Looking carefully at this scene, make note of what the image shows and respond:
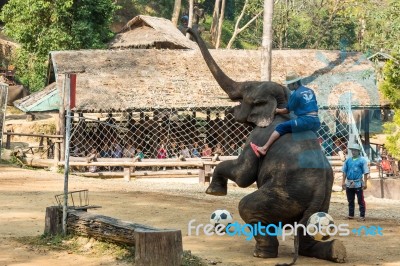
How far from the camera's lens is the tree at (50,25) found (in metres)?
36.0

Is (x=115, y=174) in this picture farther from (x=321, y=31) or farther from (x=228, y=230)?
(x=321, y=31)

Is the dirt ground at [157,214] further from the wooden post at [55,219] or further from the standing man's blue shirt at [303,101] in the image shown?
the standing man's blue shirt at [303,101]

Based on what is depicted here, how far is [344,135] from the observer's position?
91.0 ft

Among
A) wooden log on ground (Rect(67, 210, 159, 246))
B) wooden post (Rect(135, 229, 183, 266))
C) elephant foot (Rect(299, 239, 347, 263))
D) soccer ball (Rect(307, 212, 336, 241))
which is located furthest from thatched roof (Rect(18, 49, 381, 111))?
wooden post (Rect(135, 229, 183, 266))

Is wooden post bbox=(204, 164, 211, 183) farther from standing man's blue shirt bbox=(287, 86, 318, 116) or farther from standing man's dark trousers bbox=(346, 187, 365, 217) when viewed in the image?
standing man's blue shirt bbox=(287, 86, 318, 116)

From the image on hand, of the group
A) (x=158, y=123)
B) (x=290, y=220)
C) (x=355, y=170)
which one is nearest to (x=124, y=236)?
(x=290, y=220)

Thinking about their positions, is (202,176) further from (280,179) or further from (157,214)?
(280,179)

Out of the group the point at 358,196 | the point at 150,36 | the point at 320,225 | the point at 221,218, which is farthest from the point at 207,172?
the point at 150,36

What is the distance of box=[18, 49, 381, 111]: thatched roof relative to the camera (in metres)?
26.0

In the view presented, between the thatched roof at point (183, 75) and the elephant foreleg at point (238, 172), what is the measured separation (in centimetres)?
1414

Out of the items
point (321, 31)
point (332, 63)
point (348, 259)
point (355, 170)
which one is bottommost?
point (348, 259)

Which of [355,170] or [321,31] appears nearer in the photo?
[355,170]

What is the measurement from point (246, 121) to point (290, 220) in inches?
67.7

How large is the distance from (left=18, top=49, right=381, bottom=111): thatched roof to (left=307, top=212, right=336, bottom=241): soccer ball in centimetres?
1528
